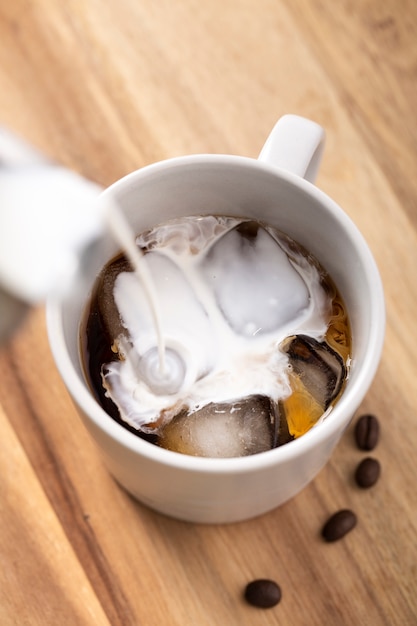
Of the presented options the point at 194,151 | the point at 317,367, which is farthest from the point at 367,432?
the point at 194,151

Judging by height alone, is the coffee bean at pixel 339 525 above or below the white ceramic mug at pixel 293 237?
below

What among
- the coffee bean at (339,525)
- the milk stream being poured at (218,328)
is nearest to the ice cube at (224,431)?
the milk stream being poured at (218,328)

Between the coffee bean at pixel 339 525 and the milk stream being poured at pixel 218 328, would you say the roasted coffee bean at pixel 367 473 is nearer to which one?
the coffee bean at pixel 339 525

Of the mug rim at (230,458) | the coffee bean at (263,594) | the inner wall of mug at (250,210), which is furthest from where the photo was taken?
the coffee bean at (263,594)


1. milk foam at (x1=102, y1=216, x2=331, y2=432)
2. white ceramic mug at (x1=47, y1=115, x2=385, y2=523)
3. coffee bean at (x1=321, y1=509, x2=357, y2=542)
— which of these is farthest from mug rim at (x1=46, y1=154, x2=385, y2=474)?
coffee bean at (x1=321, y1=509, x2=357, y2=542)

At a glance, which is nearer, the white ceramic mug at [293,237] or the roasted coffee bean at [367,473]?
the white ceramic mug at [293,237]

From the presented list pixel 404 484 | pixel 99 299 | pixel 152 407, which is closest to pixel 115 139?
pixel 99 299

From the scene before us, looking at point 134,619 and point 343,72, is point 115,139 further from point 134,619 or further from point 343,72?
point 134,619

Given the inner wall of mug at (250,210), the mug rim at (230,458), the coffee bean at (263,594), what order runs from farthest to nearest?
1. the coffee bean at (263,594)
2. the inner wall of mug at (250,210)
3. the mug rim at (230,458)
